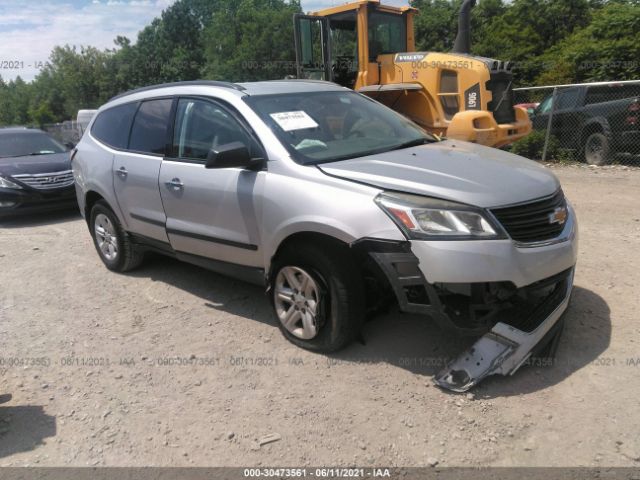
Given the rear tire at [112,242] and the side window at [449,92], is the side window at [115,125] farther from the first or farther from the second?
the side window at [449,92]

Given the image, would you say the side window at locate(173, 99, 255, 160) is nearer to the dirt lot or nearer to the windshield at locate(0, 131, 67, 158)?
the dirt lot

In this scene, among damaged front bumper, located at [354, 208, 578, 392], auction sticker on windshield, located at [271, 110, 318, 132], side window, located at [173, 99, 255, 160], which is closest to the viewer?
damaged front bumper, located at [354, 208, 578, 392]

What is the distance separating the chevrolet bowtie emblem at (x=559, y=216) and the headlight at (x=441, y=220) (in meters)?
0.52

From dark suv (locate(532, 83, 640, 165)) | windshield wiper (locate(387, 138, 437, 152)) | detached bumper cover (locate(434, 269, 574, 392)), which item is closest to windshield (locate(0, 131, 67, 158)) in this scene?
windshield wiper (locate(387, 138, 437, 152))

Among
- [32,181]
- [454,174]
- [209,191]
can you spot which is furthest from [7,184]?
[454,174]

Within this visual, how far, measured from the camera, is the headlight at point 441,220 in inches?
115

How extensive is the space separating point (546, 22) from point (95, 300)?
96.3 ft

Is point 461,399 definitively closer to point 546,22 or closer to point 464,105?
point 464,105

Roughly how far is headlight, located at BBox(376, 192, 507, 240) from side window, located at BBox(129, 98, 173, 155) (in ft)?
8.02

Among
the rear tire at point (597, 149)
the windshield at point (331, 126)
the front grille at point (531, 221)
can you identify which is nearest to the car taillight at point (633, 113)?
the rear tire at point (597, 149)

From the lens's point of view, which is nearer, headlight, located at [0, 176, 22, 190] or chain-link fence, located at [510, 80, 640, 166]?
headlight, located at [0, 176, 22, 190]

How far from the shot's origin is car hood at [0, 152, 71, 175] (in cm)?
874

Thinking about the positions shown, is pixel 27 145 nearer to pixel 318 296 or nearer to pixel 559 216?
pixel 318 296

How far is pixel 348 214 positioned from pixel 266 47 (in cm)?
4672
